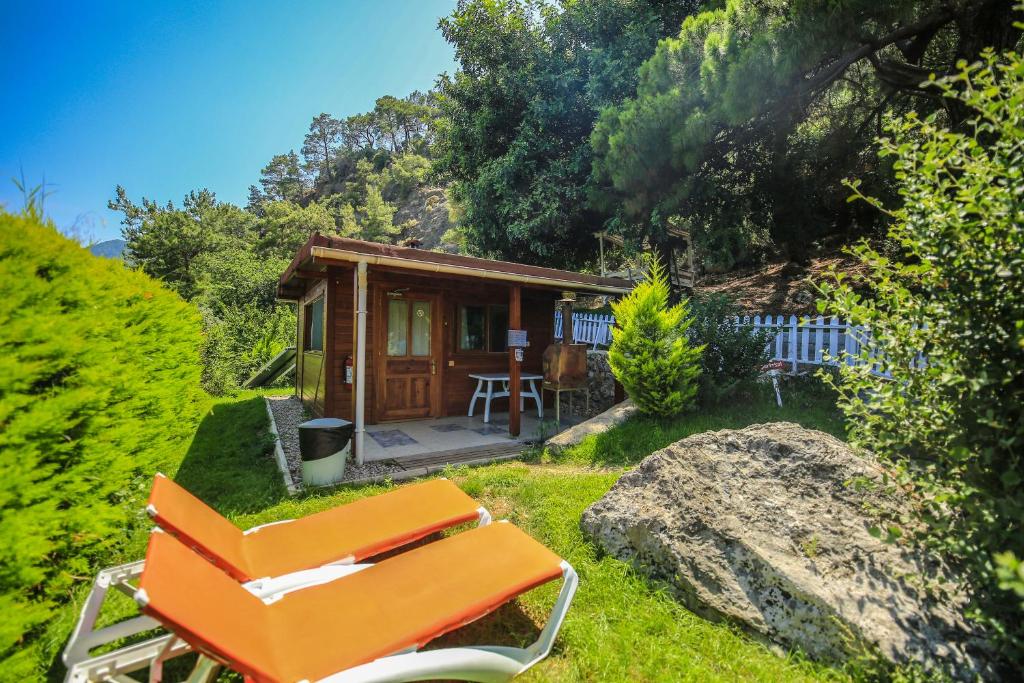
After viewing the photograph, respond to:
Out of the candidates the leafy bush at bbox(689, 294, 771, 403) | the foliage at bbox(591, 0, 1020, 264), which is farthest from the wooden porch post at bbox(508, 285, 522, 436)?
the foliage at bbox(591, 0, 1020, 264)

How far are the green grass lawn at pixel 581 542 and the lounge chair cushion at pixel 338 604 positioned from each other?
1.49 feet

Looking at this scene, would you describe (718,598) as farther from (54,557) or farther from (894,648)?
(54,557)

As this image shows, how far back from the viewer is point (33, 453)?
66.7 inches

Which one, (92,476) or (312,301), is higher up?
(312,301)

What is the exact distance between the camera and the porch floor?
5727mm

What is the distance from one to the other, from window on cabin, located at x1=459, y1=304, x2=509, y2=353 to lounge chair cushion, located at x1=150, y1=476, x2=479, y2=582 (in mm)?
5198

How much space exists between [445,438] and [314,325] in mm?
4099

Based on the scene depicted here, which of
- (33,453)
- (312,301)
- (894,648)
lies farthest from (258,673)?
(312,301)

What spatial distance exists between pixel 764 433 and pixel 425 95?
59.9 metres

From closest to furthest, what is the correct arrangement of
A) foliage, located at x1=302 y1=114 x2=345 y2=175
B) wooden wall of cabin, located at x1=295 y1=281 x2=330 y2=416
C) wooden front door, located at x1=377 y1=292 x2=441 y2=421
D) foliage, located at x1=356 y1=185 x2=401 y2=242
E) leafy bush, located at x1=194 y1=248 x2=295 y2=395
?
1. wooden wall of cabin, located at x1=295 y1=281 x2=330 y2=416
2. wooden front door, located at x1=377 y1=292 x2=441 y2=421
3. leafy bush, located at x1=194 y1=248 x2=295 y2=395
4. foliage, located at x1=356 y1=185 x2=401 y2=242
5. foliage, located at x1=302 y1=114 x2=345 y2=175

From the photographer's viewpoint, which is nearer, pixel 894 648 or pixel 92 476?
pixel 894 648

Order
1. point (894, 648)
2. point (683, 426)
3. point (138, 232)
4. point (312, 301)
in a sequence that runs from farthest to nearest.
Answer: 1. point (138, 232)
2. point (312, 301)
3. point (683, 426)
4. point (894, 648)

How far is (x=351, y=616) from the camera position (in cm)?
199

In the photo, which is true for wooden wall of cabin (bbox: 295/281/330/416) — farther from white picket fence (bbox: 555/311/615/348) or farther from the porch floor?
white picket fence (bbox: 555/311/615/348)
